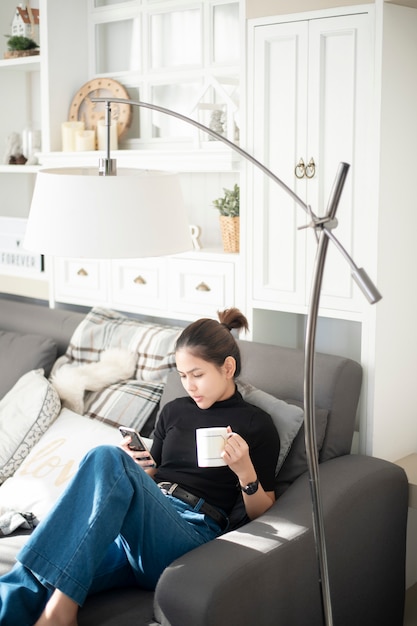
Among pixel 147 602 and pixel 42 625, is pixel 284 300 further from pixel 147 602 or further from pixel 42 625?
pixel 42 625

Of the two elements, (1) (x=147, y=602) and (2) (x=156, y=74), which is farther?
(2) (x=156, y=74)

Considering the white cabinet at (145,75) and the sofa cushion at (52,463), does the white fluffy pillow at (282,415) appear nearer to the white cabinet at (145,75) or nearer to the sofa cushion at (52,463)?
the sofa cushion at (52,463)

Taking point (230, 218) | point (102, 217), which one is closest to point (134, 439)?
point (102, 217)

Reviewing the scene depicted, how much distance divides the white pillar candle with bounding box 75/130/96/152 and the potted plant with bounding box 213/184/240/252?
641 mm

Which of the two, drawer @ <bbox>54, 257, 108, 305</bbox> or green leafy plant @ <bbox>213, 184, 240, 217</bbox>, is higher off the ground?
green leafy plant @ <bbox>213, 184, 240, 217</bbox>

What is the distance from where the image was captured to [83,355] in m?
3.25

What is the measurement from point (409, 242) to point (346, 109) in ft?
1.49

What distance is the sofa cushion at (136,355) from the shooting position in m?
2.92

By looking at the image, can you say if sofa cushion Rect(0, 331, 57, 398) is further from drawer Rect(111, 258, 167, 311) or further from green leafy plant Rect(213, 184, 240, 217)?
green leafy plant Rect(213, 184, 240, 217)

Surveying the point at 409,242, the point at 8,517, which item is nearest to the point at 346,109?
the point at 409,242

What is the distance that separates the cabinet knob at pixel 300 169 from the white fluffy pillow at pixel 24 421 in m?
1.11

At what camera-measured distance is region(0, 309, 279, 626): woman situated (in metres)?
2.07

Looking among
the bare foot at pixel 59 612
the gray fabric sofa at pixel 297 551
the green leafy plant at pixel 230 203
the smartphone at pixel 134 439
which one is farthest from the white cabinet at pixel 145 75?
the bare foot at pixel 59 612

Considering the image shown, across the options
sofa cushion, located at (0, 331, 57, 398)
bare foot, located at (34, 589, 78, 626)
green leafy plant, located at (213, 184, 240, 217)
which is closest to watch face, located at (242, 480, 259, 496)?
bare foot, located at (34, 589, 78, 626)
